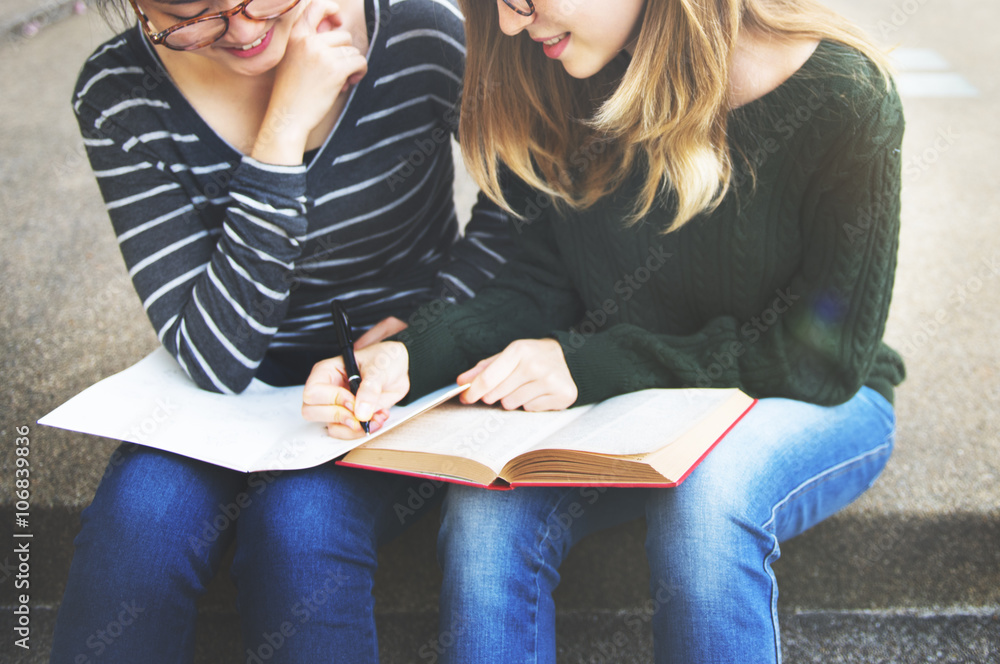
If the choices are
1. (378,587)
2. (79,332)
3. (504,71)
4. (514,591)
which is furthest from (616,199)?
Answer: (79,332)

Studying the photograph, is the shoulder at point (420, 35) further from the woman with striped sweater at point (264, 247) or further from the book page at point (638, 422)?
the book page at point (638, 422)

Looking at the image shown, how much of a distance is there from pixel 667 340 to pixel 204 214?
2.50 feet

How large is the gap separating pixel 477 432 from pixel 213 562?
1.37 feet

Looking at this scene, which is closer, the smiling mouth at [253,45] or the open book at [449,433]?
the open book at [449,433]

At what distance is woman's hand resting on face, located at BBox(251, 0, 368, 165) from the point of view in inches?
43.7

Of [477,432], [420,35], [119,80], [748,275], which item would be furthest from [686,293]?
[119,80]

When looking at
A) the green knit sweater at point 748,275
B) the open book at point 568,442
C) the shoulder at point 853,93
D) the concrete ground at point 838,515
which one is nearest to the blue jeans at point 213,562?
the open book at point 568,442

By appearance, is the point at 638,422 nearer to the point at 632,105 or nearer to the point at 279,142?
the point at 632,105

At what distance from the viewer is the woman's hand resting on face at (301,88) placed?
1.11m

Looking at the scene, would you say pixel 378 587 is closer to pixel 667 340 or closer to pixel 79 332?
pixel 667 340

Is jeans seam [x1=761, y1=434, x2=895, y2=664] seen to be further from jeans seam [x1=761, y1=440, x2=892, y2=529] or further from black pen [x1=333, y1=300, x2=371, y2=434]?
black pen [x1=333, y1=300, x2=371, y2=434]

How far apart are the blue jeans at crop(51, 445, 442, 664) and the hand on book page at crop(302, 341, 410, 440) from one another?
97 millimetres

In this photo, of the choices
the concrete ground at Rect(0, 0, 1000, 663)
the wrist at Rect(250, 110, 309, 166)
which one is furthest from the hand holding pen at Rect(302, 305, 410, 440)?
the concrete ground at Rect(0, 0, 1000, 663)

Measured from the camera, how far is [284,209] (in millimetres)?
1118
